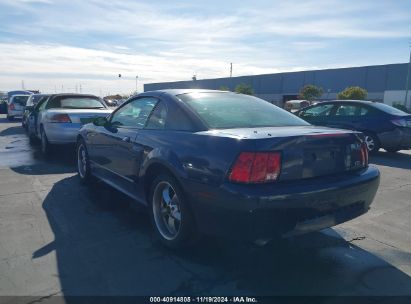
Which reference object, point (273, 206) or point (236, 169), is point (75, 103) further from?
point (273, 206)

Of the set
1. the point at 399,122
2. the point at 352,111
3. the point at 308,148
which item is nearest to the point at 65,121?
the point at 308,148

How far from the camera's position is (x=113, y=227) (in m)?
4.08

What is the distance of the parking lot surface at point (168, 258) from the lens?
9.36ft

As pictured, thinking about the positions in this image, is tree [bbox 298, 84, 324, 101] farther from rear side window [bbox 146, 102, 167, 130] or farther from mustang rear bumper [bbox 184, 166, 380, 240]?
mustang rear bumper [bbox 184, 166, 380, 240]

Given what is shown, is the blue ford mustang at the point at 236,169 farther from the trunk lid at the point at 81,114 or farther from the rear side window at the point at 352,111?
the rear side window at the point at 352,111

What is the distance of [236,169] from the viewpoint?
2.83 metres

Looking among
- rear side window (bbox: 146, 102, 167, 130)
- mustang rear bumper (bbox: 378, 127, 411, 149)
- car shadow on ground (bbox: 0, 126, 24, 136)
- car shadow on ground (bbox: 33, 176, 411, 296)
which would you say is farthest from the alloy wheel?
car shadow on ground (bbox: 0, 126, 24, 136)

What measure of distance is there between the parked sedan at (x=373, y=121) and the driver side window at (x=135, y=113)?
228 inches

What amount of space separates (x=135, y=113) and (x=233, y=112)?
1.33 meters

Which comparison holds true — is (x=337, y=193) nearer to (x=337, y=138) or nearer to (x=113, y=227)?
(x=337, y=138)

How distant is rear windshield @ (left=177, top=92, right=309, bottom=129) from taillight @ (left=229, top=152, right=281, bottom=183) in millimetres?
647

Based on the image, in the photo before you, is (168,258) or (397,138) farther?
(397,138)

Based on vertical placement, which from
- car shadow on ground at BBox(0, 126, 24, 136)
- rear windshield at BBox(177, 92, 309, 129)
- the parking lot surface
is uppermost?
rear windshield at BBox(177, 92, 309, 129)

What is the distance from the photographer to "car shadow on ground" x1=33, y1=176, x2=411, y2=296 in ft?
9.30
